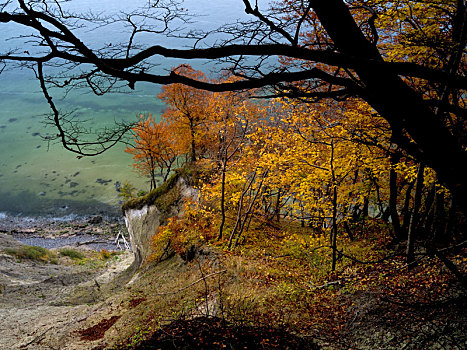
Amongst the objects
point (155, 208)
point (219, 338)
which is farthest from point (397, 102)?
point (155, 208)

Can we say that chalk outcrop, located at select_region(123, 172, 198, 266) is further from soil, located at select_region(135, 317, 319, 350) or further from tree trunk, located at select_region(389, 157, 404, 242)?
soil, located at select_region(135, 317, 319, 350)

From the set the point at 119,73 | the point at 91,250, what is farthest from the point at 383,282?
the point at 91,250

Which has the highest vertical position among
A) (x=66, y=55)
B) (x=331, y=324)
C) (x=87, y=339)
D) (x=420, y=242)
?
(x=66, y=55)

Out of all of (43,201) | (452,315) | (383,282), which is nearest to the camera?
(452,315)

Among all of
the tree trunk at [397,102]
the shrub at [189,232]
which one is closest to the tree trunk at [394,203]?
the tree trunk at [397,102]

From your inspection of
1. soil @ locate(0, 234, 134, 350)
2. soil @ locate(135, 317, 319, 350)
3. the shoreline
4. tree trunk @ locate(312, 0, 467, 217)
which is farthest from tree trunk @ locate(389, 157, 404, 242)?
the shoreline

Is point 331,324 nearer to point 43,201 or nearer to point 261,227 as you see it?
point 261,227

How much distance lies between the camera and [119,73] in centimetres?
277

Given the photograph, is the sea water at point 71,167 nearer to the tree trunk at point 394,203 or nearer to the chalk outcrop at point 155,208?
the chalk outcrop at point 155,208

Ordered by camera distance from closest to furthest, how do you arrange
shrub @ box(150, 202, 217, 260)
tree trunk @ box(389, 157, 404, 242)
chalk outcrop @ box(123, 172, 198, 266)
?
tree trunk @ box(389, 157, 404, 242) → shrub @ box(150, 202, 217, 260) → chalk outcrop @ box(123, 172, 198, 266)

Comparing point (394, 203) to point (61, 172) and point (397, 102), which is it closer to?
point (397, 102)

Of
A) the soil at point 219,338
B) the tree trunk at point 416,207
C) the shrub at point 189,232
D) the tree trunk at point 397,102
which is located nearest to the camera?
the tree trunk at point 397,102

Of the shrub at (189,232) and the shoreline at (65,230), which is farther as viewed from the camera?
the shoreline at (65,230)

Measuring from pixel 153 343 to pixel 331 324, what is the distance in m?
3.68
